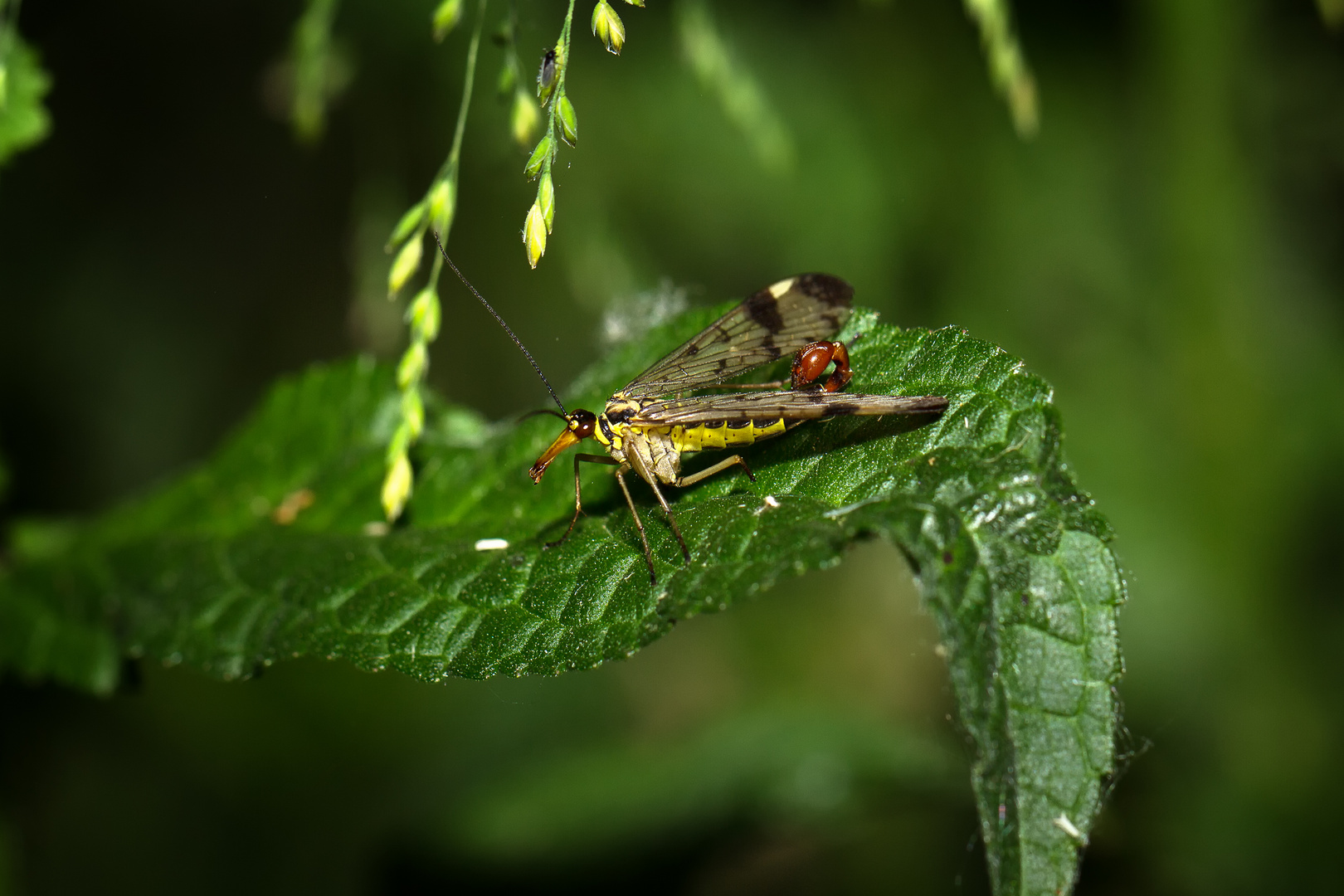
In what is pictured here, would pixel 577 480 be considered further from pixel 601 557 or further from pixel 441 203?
pixel 441 203

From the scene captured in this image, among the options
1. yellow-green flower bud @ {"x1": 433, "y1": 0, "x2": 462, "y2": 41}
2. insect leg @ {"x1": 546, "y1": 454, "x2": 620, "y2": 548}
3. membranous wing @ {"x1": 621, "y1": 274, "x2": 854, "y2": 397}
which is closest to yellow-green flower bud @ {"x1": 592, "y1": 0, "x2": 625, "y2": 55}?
yellow-green flower bud @ {"x1": 433, "y1": 0, "x2": 462, "y2": 41}

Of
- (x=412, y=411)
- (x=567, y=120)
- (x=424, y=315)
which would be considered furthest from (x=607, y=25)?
(x=412, y=411)

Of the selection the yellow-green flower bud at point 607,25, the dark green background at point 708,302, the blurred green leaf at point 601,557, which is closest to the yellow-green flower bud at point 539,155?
the yellow-green flower bud at point 607,25

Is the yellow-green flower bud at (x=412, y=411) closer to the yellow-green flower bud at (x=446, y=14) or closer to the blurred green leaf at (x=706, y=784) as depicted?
the yellow-green flower bud at (x=446, y=14)

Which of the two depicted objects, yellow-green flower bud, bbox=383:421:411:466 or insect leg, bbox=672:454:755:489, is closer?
yellow-green flower bud, bbox=383:421:411:466

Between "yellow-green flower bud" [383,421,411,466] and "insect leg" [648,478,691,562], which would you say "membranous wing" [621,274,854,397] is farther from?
"yellow-green flower bud" [383,421,411,466]

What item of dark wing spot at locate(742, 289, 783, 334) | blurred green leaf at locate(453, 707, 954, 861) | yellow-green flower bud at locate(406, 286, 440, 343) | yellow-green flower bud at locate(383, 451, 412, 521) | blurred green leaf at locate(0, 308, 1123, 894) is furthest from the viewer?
blurred green leaf at locate(453, 707, 954, 861)

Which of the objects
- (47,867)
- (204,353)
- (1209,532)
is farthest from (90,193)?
(1209,532)

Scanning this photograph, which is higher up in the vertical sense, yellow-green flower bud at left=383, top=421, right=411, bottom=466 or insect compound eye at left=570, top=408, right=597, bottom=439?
yellow-green flower bud at left=383, top=421, right=411, bottom=466
